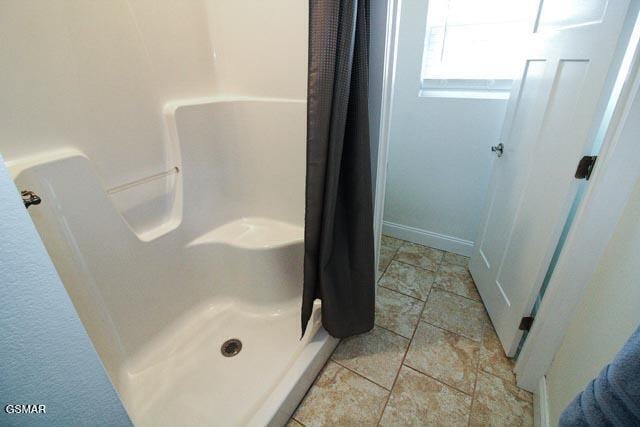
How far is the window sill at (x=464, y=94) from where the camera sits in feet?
5.38

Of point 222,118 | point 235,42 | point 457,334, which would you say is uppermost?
point 235,42

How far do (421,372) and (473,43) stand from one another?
178cm

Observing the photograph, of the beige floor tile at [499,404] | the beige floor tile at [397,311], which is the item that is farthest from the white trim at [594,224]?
the beige floor tile at [397,311]

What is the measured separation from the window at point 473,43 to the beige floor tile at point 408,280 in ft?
3.91

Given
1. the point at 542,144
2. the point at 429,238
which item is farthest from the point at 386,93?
the point at 429,238

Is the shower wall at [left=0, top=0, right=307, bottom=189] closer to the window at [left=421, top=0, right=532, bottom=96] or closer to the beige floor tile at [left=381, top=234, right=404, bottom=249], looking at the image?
the window at [left=421, top=0, right=532, bottom=96]

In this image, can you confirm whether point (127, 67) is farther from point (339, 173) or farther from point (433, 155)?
point (433, 155)

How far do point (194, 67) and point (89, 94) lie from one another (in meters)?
0.47

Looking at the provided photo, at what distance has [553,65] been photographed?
3.63ft

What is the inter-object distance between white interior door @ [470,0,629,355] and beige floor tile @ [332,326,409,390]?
0.52m

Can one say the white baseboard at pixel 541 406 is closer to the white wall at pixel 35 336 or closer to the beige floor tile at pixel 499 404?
the beige floor tile at pixel 499 404

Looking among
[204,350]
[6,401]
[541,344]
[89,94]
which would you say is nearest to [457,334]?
[541,344]

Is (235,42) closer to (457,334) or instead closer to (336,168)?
(336,168)

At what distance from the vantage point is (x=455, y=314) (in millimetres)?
1608
